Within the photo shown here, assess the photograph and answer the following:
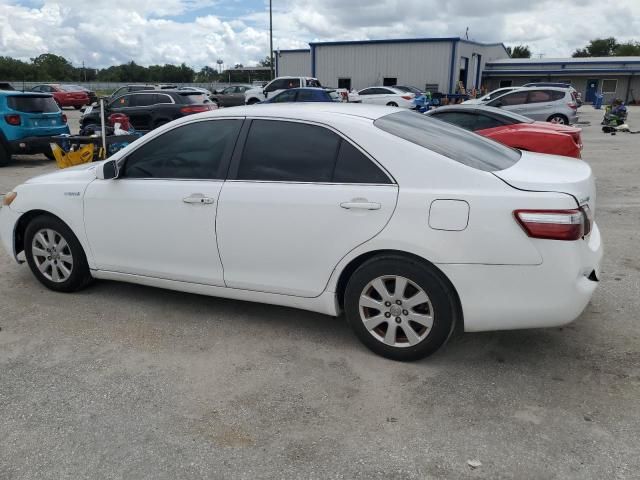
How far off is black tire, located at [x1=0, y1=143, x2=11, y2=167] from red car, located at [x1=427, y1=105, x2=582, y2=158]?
9.39 m

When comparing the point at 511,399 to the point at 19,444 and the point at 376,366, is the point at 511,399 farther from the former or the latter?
the point at 19,444

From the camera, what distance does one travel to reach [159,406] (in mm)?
3059

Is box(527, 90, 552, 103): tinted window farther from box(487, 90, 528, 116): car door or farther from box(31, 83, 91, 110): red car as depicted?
box(31, 83, 91, 110): red car

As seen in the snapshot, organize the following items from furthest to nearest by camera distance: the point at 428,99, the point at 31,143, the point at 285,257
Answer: the point at 428,99
the point at 31,143
the point at 285,257

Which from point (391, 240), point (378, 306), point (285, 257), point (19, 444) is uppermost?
point (391, 240)

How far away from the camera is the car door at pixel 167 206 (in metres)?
3.85

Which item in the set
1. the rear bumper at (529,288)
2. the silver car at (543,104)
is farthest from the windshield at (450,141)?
the silver car at (543,104)

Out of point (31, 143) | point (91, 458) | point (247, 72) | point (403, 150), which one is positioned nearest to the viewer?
point (91, 458)

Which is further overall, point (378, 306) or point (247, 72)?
point (247, 72)

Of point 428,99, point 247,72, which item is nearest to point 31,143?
point 428,99

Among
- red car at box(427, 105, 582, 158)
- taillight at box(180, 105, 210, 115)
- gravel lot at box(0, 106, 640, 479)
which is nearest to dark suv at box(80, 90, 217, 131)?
taillight at box(180, 105, 210, 115)

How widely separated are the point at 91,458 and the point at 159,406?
0.48m

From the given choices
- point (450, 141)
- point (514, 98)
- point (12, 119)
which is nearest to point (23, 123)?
point (12, 119)

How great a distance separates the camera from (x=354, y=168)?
341 centimetres
